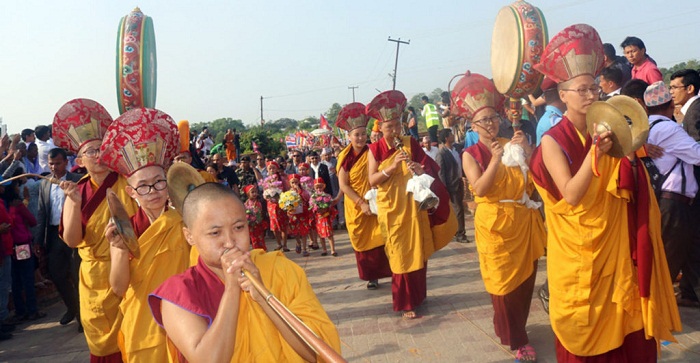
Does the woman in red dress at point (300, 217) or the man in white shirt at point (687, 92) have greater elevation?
the man in white shirt at point (687, 92)

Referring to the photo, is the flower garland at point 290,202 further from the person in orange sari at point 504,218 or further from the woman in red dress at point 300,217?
the person in orange sari at point 504,218

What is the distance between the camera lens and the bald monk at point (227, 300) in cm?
203

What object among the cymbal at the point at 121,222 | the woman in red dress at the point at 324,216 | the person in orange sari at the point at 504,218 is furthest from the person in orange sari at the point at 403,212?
the woman in red dress at the point at 324,216

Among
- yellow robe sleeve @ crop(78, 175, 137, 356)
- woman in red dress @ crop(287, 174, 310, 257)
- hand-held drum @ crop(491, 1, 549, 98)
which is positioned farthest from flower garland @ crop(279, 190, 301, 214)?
yellow robe sleeve @ crop(78, 175, 137, 356)

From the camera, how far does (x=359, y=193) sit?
7.26 metres

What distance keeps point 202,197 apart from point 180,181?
2.92ft

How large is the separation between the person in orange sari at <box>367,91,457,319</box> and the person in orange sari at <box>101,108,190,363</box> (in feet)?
10.3

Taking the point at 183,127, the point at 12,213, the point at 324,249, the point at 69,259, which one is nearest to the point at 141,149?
the point at 183,127

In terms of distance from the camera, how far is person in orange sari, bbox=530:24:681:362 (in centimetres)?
321

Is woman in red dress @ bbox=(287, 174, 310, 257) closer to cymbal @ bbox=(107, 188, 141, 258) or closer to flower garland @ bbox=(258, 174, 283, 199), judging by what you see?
flower garland @ bbox=(258, 174, 283, 199)

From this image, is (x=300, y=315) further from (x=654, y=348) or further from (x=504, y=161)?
(x=504, y=161)

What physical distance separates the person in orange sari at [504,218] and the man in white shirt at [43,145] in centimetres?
745

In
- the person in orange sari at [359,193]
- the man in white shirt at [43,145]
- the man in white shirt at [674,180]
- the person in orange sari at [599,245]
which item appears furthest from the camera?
the man in white shirt at [43,145]

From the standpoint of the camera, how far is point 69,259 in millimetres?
6836
